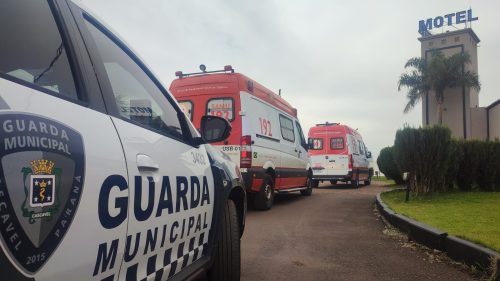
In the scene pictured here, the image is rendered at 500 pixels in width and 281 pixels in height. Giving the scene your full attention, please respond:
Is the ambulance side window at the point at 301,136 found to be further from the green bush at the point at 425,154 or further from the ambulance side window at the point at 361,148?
the ambulance side window at the point at 361,148

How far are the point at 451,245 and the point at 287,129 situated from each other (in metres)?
6.71

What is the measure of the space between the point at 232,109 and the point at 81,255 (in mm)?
7298

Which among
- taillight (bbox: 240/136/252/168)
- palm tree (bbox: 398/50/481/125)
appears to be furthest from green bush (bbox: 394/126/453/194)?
palm tree (bbox: 398/50/481/125)

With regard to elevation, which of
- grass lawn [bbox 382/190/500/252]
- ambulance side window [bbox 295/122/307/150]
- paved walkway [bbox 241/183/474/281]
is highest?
ambulance side window [bbox 295/122/307/150]

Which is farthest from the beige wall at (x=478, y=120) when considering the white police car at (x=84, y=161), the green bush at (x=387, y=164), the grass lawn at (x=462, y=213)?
the white police car at (x=84, y=161)

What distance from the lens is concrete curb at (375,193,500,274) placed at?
430cm

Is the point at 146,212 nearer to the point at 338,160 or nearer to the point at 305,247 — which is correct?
the point at 305,247

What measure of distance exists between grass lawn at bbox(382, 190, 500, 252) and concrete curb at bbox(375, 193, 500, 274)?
17 centimetres

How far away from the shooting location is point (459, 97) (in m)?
45.2

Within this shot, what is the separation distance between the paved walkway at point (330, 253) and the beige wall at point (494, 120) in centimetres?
3725

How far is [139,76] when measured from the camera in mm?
2748

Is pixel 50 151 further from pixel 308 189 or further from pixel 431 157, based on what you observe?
pixel 308 189

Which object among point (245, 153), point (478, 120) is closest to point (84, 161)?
point (245, 153)

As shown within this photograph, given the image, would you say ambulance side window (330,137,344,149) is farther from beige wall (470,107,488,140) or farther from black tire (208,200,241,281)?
beige wall (470,107,488,140)
